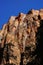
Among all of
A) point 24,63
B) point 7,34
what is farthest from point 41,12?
point 24,63

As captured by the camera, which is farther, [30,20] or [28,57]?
[30,20]

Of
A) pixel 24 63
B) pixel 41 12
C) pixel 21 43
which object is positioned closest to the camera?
pixel 24 63

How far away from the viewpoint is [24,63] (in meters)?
88.1

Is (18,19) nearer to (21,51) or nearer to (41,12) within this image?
(41,12)

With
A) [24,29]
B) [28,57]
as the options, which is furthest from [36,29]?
[28,57]

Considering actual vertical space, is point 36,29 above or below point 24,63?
above

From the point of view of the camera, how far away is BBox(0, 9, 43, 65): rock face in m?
89.7

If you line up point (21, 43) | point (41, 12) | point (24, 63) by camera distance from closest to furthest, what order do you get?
point (24, 63)
point (21, 43)
point (41, 12)

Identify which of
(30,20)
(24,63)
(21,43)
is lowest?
(24,63)

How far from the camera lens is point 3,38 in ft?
324

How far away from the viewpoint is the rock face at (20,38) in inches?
3531

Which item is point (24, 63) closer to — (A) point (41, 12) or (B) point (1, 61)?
(B) point (1, 61)

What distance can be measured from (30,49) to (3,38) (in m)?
12.4

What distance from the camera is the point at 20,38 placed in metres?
95.8
